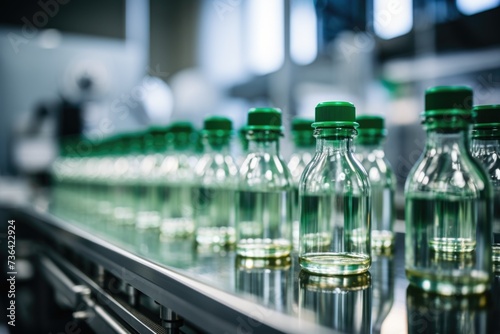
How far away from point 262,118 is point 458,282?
1.27 feet

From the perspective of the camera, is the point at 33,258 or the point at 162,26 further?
the point at 162,26

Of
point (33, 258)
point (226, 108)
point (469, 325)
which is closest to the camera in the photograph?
point (469, 325)

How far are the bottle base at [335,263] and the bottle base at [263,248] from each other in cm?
10

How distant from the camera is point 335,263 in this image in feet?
2.17

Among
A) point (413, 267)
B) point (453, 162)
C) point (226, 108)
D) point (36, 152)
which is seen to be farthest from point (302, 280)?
point (226, 108)

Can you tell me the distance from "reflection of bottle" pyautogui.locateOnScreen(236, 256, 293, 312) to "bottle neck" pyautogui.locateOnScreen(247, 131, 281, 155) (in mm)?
191

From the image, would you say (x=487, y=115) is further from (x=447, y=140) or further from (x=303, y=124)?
(x=303, y=124)

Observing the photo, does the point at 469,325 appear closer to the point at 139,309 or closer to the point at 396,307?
the point at 396,307

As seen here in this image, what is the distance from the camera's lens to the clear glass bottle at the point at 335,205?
668 millimetres

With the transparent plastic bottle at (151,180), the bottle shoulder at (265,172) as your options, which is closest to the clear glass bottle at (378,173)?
the bottle shoulder at (265,172)

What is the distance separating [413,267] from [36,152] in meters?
3.03

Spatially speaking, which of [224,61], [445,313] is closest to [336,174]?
[445,313]

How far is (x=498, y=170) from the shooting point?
2.33 ft

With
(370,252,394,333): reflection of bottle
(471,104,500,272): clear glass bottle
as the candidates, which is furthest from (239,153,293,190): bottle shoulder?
(471,104,500,272): clear glass bottle
